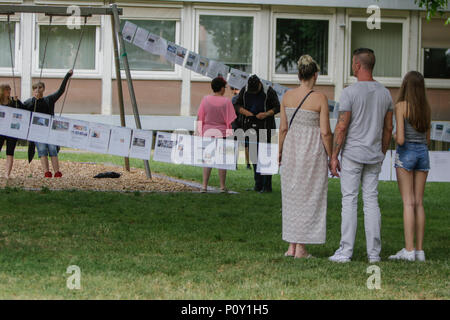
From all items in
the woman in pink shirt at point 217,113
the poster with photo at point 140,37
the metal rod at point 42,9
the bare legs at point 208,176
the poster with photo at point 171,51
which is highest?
the metal rod at point 42,9

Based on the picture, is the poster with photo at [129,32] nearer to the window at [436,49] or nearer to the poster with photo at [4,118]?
the poster with photo at [4,118]

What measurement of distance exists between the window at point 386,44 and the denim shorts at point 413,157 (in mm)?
19349

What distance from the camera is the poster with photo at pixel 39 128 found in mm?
12352

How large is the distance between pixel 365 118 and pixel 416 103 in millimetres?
580

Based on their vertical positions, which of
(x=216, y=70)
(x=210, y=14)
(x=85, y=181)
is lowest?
(x=85, y=181)

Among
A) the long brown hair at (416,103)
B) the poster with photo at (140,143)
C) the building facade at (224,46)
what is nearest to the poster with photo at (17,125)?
the poster with photo at (140,143)

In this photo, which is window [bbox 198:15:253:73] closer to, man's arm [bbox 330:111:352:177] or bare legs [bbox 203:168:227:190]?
bare legs [bbox 203:168:227:190]

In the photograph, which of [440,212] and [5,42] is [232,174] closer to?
[440,212]

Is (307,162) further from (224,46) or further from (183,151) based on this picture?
(224,46)

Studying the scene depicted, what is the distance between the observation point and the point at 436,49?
89.9 ft

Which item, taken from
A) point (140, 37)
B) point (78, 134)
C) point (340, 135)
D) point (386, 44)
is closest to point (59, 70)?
point (386, 44)

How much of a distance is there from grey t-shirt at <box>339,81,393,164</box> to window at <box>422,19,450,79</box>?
20013mm

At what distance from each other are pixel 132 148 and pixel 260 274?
5.39m

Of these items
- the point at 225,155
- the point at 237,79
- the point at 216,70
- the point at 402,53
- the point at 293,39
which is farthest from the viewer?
the point at 402,53
